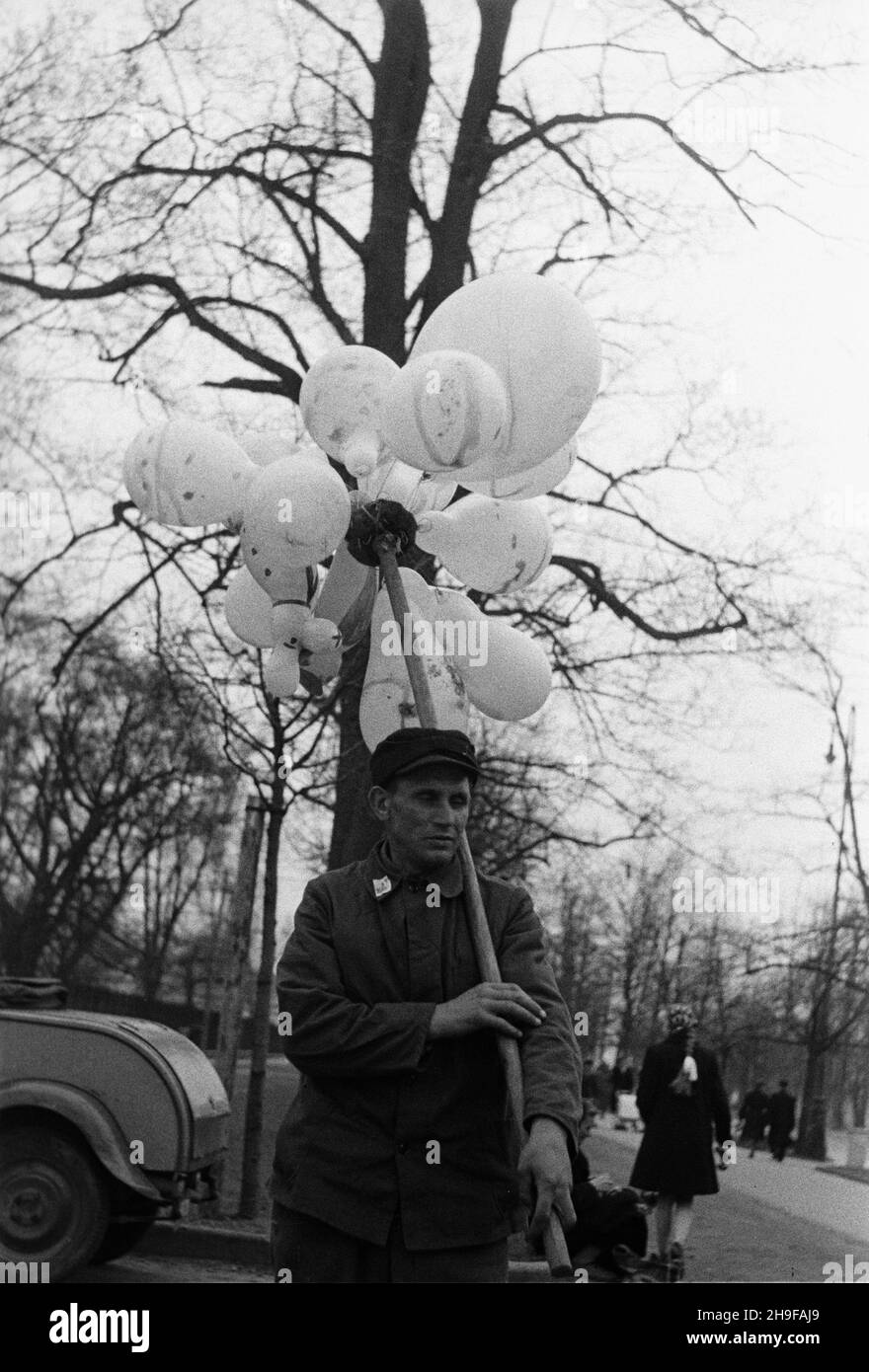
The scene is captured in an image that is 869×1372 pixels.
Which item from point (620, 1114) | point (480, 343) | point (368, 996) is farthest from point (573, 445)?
point (620, 1114)

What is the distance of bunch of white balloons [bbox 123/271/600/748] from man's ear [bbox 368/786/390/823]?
21.2 inches

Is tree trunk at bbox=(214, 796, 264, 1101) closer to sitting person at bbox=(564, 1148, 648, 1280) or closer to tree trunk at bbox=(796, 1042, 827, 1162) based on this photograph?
sitting person at bbox=(564, 1148, 648, 1280)

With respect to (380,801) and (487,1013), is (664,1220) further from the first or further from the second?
(487,1013)

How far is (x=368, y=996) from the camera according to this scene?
2609 millimetres

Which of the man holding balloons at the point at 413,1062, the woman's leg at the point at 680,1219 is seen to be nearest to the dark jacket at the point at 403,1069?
the man holding balloons at the point at 413,1062

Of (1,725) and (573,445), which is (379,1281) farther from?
(1,725)

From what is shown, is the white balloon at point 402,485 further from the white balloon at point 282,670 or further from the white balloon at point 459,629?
the white balloon at point 282,670

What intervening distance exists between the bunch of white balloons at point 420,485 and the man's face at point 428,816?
621 mm

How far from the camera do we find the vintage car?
566 cm

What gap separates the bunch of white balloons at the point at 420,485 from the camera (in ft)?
10.4

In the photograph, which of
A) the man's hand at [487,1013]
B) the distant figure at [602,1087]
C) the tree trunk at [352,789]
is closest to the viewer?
the man's hand at [487,1013]

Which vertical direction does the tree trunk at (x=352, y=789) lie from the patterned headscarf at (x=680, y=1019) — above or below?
above

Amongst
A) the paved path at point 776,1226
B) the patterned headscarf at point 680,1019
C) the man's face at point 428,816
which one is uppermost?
the man's face at point 428,816

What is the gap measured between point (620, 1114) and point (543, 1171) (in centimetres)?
1111
